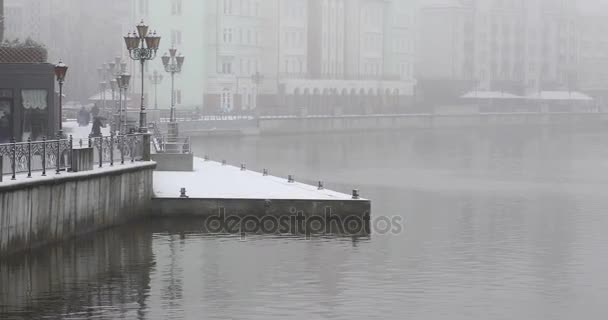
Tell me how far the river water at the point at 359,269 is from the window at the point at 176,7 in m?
76.0

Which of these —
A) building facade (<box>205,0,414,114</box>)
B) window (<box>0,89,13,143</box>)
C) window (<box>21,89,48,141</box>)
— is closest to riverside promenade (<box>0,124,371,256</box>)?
window (<box>21,89,48,141</box>)

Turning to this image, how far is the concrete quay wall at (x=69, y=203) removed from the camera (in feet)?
94.0

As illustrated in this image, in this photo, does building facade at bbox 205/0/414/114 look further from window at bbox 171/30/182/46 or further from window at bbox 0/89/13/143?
window at bbox 0/89/13/143

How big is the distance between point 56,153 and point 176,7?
95.6 metres

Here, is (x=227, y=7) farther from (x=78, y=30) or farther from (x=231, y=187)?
(x=231, y=187)

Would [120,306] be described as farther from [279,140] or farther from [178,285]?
[279,140]

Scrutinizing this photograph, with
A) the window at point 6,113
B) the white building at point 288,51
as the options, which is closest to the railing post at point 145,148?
the window at point 6,113

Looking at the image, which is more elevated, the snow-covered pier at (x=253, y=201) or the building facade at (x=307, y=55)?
the building facade at (x=307, y=55)

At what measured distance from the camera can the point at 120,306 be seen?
24812 millimetres

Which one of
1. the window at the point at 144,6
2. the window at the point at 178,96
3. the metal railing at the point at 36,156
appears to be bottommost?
the metal railing at the point at 36,156

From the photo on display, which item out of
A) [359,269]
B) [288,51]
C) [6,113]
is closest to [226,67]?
[288,51]

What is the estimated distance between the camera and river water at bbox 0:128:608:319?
81.8 ft

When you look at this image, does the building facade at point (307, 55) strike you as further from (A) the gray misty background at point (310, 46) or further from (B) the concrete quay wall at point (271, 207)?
(B) the concrete quay wall at point (271, 207)

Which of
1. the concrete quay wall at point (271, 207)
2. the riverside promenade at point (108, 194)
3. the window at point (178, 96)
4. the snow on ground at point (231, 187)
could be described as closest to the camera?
the riverside promenade at point (108, 194)
